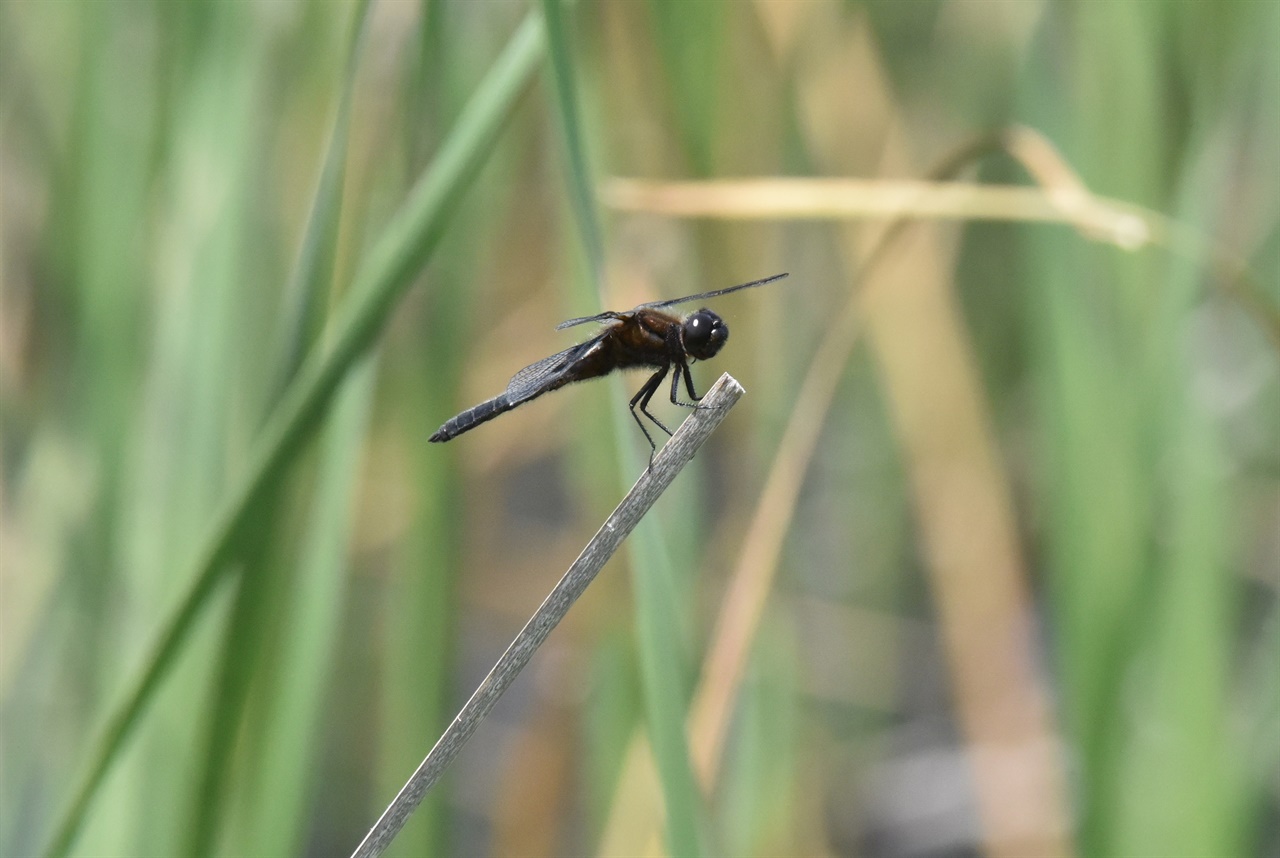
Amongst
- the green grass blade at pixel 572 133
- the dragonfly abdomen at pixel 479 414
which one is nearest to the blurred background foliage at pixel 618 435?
the green grass blade at pixel 572 133

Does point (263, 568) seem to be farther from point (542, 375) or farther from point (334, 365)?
point (542, 375)

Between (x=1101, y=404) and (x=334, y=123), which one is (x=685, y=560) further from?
(x=334, y=123)

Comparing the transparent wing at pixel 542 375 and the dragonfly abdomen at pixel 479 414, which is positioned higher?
the transparent wing at pixel 542 375

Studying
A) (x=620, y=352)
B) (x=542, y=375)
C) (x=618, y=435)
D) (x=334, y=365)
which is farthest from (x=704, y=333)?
(x=334, y=365)

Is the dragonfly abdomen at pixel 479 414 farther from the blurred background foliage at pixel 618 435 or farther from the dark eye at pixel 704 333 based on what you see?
the dark eye at pixel 704 333

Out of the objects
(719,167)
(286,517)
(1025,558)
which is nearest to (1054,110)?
(719,167)


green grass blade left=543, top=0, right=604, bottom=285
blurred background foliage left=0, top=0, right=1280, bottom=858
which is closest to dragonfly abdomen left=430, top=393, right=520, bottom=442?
blurred background foliage left=0, top=0, right=1280, bottom=858
